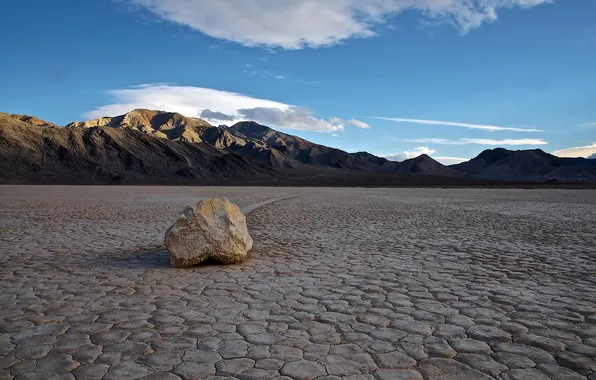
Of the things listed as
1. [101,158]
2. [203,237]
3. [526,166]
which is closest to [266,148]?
[101,158]

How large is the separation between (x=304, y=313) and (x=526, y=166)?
169674 mm

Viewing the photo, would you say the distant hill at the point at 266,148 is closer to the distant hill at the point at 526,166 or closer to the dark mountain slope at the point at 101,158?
the distant hill at the point at 526,166

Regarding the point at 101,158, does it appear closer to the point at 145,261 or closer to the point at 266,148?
the point at 266,148

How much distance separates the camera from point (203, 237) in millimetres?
6281

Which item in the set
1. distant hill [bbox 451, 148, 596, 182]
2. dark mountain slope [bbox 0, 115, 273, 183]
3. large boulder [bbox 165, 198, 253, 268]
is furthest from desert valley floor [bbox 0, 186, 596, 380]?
distant hill [bbox 451, 148, 596, 182]

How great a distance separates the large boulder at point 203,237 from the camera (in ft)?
20.4

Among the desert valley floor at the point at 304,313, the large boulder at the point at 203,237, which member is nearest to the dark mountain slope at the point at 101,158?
the large boulder at the point at 203,237

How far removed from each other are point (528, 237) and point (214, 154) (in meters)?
98.9

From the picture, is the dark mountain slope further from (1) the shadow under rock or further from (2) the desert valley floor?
(2) the desert valley floor

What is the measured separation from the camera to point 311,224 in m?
12.3

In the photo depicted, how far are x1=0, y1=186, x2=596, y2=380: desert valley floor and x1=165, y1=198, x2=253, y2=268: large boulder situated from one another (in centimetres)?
20

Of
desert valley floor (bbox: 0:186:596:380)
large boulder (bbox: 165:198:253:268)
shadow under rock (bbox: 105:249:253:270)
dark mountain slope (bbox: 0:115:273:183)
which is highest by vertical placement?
dark mountain slope (bbox: 0:115:273:183)

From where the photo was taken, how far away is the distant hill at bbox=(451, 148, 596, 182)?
131 m

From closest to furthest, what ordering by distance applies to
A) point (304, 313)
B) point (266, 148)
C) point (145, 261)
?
point (304, 313), point (145, 261), point (266, 148)
